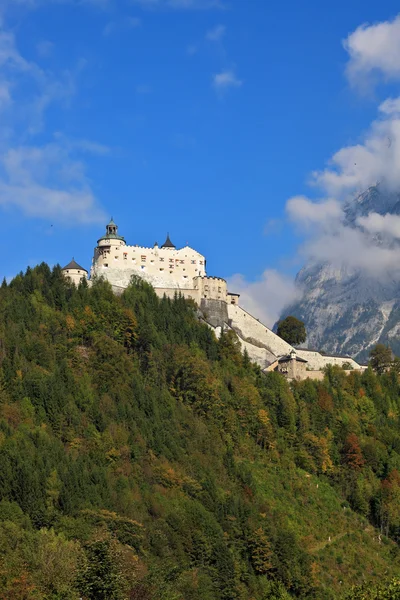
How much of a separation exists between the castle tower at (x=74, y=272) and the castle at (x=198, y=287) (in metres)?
0.15

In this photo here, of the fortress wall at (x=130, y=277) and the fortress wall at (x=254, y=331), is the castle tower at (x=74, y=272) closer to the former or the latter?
the fortress wall at (x=130, y=277)

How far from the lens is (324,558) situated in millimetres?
87312

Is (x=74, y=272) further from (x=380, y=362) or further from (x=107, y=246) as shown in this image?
(x=380, y=362)

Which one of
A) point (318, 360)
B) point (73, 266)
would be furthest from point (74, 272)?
point (318, 360)

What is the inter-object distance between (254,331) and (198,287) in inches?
321

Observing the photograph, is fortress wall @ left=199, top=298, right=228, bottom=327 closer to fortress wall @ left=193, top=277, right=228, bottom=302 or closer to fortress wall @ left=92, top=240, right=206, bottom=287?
fortress wall @ left=193, top=277, right=228, bottom=302

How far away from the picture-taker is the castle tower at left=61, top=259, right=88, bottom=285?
112438mm

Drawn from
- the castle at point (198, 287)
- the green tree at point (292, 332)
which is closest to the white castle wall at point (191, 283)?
the castle at point (198, 287)

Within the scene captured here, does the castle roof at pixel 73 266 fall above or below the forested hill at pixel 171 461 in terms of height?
above

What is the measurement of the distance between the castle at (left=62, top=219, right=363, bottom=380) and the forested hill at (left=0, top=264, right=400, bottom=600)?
7.83 feet

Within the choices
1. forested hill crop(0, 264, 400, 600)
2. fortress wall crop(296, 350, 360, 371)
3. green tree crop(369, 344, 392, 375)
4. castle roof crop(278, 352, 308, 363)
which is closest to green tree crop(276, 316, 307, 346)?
green tree crop(369, 344, 392, 375)

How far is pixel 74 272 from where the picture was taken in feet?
371

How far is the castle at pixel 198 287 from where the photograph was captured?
116 metres

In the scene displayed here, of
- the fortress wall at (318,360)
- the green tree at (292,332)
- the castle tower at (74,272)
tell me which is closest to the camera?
the castle tower at (74,272)
